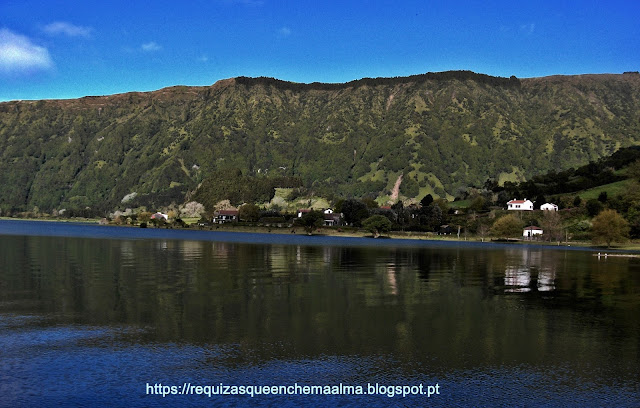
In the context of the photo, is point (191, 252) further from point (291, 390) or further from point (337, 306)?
point (291, 390)

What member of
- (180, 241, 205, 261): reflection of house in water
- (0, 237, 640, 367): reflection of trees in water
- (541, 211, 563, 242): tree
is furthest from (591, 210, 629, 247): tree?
(180, 241, 205, 261): reflection of house in water

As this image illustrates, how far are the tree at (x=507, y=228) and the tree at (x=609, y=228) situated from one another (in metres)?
32.8

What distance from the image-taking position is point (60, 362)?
2619 cm

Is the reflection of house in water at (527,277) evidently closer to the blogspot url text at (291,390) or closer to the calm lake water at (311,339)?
the calm lake water at (311,339)

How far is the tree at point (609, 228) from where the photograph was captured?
15312 cm

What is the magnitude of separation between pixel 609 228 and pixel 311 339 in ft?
475

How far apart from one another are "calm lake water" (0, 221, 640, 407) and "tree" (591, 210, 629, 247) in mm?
103954

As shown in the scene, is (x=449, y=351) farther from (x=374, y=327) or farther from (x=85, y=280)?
(x=85, y=280)

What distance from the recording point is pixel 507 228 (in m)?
188

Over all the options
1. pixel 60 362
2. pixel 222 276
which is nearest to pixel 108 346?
pixel 60 362

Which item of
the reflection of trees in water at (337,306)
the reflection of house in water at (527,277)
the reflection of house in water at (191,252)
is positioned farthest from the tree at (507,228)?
the reflection of trees in water at (337,306)

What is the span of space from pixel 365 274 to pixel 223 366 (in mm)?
42500

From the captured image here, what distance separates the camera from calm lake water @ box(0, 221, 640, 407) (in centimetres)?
2322

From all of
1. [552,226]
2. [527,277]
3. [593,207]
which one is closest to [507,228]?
[552,226]
